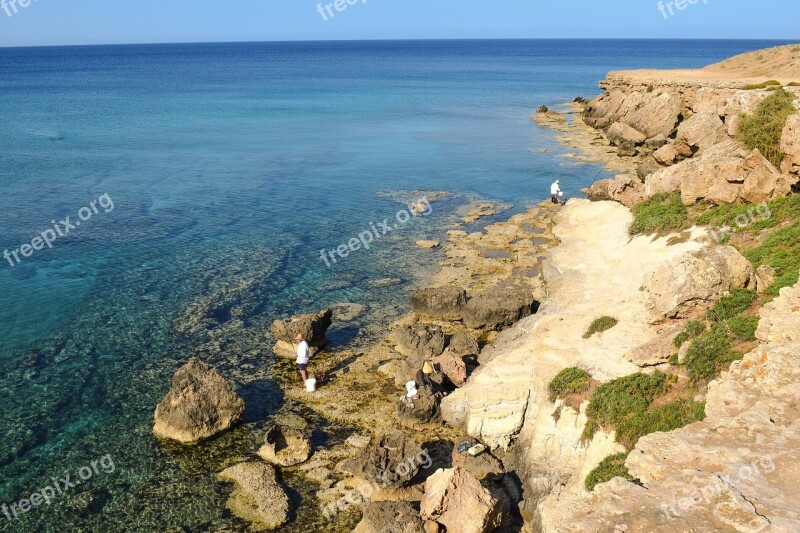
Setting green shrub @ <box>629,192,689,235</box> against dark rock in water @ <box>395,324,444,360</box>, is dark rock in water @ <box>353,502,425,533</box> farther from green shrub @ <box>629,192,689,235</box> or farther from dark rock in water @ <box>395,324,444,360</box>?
green shrub @ <box>629,192,689,235</box>

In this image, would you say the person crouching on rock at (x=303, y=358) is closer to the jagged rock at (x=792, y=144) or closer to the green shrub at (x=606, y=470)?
the green shrub at (x=606, y=470)

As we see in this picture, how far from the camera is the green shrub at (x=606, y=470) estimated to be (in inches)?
725

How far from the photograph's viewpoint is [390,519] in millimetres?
18750

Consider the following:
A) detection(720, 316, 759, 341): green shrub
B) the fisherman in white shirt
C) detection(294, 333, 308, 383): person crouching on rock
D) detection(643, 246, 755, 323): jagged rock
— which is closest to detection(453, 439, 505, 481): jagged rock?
detection(294, 333, 308, 383): person crouching on rock

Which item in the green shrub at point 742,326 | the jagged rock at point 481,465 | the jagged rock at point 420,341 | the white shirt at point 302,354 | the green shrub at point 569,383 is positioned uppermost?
the green shrub at point 742,326

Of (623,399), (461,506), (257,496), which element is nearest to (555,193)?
(623,399)

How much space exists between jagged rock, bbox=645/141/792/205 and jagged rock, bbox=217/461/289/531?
2809 cm

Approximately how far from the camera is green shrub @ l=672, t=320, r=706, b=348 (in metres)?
21.7

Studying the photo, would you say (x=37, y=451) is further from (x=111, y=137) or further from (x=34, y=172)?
(x=111, y=137)

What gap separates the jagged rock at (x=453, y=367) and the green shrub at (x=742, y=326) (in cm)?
1053

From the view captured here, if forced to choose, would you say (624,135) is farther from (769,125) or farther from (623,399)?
(623,399)

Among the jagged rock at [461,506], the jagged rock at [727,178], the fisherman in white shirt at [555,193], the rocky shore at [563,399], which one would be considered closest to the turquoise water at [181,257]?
the rocky shore at [563,399]

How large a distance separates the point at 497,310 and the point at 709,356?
12697 mm

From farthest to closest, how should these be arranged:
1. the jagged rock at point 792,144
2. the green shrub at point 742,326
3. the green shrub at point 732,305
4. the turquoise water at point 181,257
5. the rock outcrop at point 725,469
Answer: the jagged rock at point 792,144, the turquoise water at point 181,257, the green shrub at point 732,305, the green shrub at point 742,326, the rock outcrop at point 725,469
